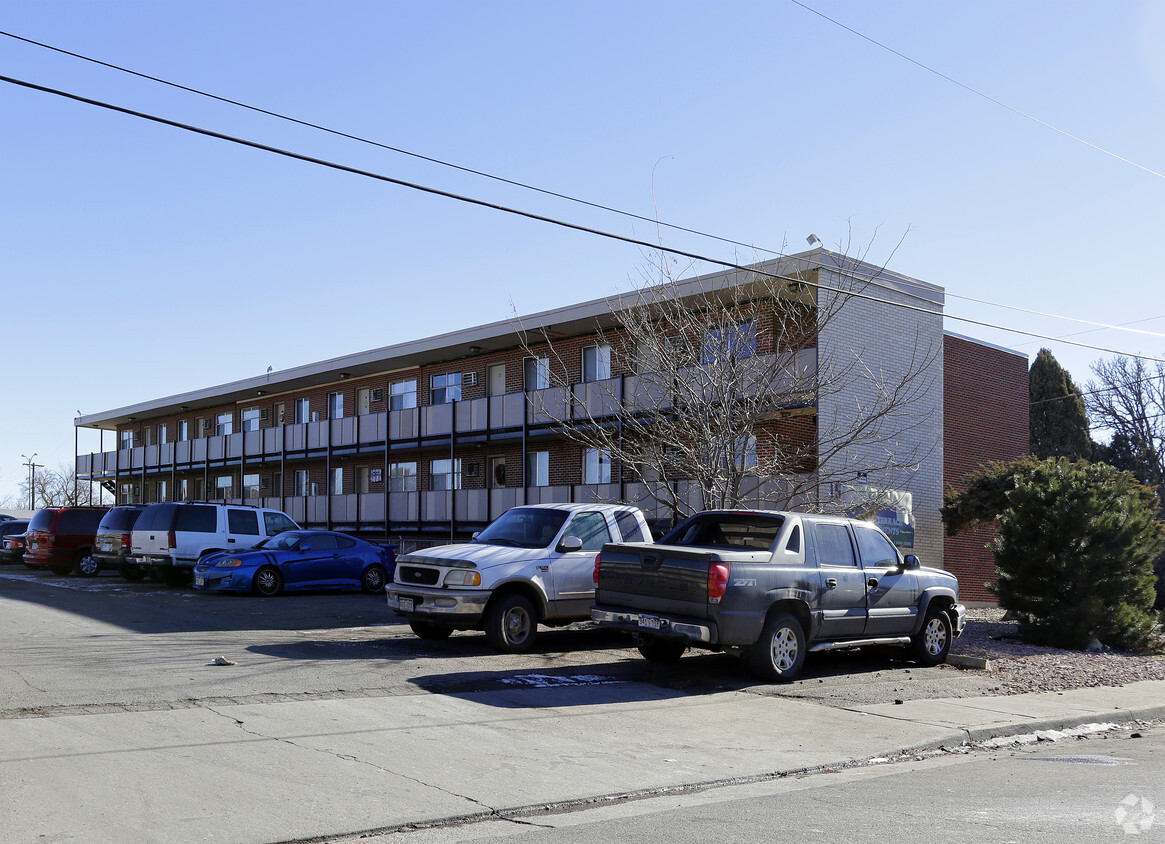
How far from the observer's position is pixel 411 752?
7.81 metres

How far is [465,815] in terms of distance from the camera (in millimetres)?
6402

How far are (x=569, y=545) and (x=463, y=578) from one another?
53.5 inches

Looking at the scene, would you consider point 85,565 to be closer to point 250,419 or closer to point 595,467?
point 595,467

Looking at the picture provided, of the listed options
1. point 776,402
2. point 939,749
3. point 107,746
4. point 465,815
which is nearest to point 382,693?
point 107,746

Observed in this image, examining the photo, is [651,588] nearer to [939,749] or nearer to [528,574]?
[528,574]

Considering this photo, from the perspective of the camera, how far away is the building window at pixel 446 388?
3219 cm

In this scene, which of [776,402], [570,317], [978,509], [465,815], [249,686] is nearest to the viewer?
[465,815]

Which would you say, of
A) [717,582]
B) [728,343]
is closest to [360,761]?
[717,582]

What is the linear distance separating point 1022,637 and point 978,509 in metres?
6.08

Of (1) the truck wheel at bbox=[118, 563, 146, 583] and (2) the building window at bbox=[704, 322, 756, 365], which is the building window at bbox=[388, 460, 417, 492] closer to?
(1) the truck wheel at bbox=[118, 563, 146, 583]

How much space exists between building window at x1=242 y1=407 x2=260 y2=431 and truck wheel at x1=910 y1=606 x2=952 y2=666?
32.4 metres

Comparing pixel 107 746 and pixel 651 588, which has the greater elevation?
pixel 651 588

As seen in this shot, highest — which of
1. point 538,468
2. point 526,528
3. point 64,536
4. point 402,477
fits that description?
point 538,468

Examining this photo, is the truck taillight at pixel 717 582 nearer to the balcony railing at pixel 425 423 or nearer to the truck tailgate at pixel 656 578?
the truck tailgate at pixel 656 578
